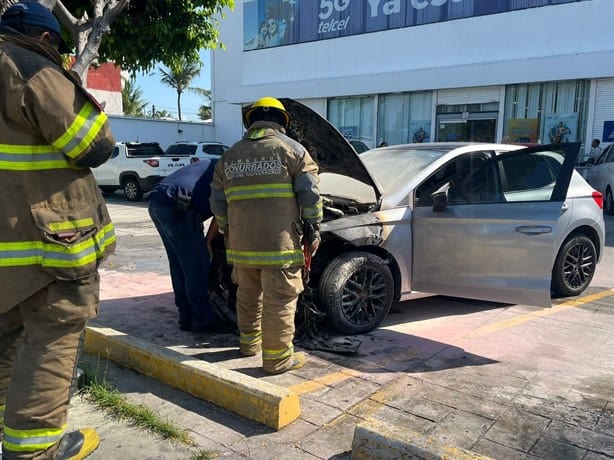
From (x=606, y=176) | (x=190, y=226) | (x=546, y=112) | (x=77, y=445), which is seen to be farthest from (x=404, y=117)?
(x=77, y=445)

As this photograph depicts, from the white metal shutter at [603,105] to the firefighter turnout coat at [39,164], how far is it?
1637 cm

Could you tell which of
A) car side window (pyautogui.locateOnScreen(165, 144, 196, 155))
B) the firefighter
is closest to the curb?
the firefighter

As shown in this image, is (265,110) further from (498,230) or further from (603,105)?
(603,105)

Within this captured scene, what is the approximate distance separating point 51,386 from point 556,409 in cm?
275

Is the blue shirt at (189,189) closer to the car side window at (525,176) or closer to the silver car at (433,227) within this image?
the silver car at (433,227)

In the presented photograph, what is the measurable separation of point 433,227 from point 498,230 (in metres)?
0.51

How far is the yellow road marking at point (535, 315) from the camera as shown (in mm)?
4637

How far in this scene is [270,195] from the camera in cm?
347

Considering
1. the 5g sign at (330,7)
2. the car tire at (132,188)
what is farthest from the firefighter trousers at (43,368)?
the 5g sign at (330,7)

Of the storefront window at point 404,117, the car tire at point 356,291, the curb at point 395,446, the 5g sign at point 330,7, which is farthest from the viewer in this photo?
the 5g sign at point 330,7

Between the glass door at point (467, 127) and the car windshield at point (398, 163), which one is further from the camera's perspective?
the glass door at point (467, 127)

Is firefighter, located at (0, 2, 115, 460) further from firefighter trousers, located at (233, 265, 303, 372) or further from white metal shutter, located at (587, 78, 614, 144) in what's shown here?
white metal shutter, located at (587, 78, 614, 144)

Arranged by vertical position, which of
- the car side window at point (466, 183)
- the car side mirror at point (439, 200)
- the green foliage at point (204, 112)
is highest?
the green foliage at point (204, 112)

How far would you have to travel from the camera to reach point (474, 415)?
10.3 feet
